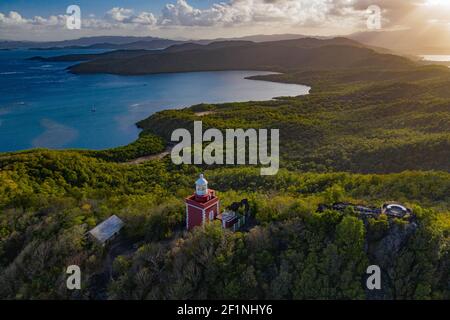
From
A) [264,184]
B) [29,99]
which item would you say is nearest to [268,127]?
[264,184]

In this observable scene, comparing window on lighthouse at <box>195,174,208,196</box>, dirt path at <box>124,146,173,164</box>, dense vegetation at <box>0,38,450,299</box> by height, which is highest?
window on lighthouse at <box>195,174,208,196</box>

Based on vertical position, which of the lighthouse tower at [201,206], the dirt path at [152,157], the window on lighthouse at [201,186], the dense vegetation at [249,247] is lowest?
the dirt path at [152,157]

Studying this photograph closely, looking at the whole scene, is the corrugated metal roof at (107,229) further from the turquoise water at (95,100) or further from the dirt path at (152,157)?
the turquoise water at (95,100)

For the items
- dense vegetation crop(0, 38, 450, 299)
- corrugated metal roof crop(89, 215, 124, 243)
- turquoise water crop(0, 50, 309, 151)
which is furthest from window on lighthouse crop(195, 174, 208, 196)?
turquoise water crop(0, 50, 309, 151)

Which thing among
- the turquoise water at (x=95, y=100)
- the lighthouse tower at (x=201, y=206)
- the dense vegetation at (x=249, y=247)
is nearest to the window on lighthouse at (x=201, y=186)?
the lighthouse tower at (x=201, y=206)

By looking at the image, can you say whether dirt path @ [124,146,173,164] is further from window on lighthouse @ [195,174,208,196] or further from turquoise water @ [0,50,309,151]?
window on lighthouse @ [195,174,208,196]

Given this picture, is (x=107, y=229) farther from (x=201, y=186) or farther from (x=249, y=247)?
(x=249, y=247)
